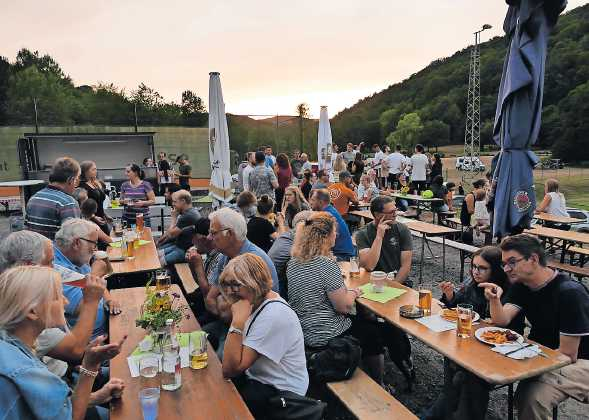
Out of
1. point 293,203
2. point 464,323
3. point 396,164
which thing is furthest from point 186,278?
point 396,164

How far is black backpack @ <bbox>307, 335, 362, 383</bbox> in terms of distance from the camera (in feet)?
8.93

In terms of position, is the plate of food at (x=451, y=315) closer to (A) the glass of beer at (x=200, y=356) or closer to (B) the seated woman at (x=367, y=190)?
(A) the glass of beer at (x=200, y=356)

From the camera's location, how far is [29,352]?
1.46 metres

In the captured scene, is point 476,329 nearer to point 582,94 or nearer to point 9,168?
point 9,168

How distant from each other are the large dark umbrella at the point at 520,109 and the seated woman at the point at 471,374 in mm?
1644

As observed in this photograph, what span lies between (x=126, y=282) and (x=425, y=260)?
4.97 m

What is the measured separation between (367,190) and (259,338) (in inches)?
292

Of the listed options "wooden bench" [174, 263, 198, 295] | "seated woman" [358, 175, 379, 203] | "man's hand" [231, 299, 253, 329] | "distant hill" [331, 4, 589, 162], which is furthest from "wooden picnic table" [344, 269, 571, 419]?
"distant hill" [331, 4, 589, 162]

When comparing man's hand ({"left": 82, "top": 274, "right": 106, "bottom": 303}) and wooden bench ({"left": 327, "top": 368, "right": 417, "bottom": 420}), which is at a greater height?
man's hand ({"left": 82, "top": 274, "right": 106, "bottom": 303})

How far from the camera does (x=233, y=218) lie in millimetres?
2951

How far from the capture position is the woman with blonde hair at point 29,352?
129 centimetres

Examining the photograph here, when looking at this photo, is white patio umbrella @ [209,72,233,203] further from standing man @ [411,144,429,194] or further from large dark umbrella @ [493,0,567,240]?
standing man @ [411,144,429,194]

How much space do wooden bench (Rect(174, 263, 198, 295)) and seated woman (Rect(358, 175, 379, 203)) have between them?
5.00 m

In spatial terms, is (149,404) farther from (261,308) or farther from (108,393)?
(261,308)
